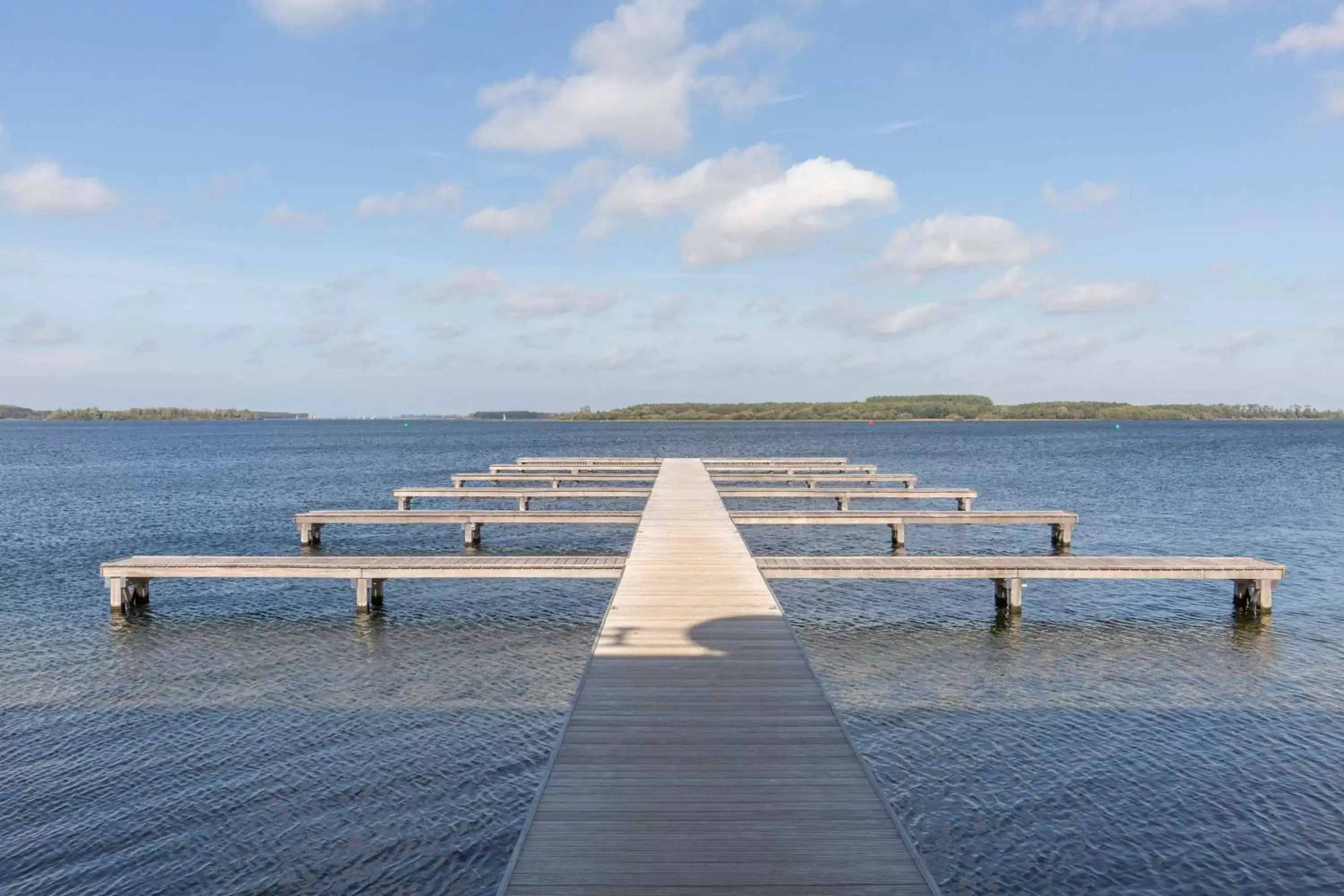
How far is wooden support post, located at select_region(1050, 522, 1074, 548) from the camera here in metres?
24.4

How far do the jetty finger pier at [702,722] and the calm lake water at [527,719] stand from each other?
107 centimetres

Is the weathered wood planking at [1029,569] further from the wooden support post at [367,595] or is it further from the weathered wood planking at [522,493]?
the weathered wood planking at [522,493]

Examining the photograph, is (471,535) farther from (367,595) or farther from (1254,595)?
(1254,595)

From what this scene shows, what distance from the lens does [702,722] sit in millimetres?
7602

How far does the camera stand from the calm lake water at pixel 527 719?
785cm

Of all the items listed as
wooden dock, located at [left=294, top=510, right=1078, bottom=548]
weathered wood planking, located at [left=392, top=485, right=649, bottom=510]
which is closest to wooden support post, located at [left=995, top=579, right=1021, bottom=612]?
wooden dock, located at [left=294, top=510, right=1078, bottom=548]

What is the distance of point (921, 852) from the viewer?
26.0ft

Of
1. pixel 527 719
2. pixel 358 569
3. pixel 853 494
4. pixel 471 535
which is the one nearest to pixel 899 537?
pixel 853 494

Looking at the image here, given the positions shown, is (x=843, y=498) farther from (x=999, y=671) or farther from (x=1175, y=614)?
(x=999, y=671)

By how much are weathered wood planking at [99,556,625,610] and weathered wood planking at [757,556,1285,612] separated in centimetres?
377

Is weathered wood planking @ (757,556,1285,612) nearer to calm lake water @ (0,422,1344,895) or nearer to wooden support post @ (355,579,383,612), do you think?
calm lake water @ (0,422,1344,895)

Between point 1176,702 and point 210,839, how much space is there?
12.3m

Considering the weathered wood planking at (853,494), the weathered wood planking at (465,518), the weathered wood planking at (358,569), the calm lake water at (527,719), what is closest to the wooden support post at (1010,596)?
the calm lake water at (527,719)

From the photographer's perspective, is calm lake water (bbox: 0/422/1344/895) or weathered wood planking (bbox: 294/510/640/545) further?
weathered wood planking (bbox: 294/510/640/545)
